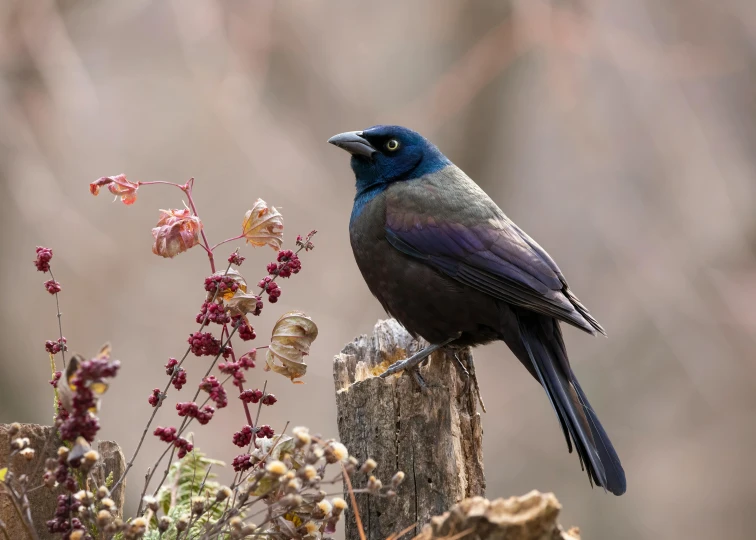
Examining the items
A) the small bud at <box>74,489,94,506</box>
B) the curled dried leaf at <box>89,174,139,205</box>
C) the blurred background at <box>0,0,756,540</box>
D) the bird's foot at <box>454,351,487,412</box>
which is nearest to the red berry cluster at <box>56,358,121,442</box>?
the small bud at <box>74,489,94,506</box>

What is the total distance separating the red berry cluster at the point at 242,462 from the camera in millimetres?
2245

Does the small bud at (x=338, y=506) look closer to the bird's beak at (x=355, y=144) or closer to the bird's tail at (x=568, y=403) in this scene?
the bird's tail at (x=568, y=403)

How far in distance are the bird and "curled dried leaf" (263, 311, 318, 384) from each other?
0.64 meters

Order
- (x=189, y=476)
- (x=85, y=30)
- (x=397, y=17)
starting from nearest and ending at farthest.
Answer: (x=189, y=476) < (x=85, y=30) < (x=397, y=17)

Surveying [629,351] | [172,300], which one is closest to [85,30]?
[172,300]

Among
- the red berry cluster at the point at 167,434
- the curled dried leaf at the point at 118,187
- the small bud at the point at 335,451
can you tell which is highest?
the curled dried leaf at the point at 118,187

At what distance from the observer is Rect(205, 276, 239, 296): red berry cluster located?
220 cm

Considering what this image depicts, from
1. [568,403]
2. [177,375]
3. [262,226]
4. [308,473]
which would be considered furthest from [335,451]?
[568,403]

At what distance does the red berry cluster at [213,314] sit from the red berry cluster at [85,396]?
546mm

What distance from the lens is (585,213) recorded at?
6566 millimetres

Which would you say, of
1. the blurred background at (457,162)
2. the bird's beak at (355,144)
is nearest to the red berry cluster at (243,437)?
the bird's beak at (355,144)

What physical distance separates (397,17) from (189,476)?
189 inches

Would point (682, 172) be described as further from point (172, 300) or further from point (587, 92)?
point (172, 300)

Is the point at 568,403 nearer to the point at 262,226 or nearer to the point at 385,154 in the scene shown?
the point at 262,226
